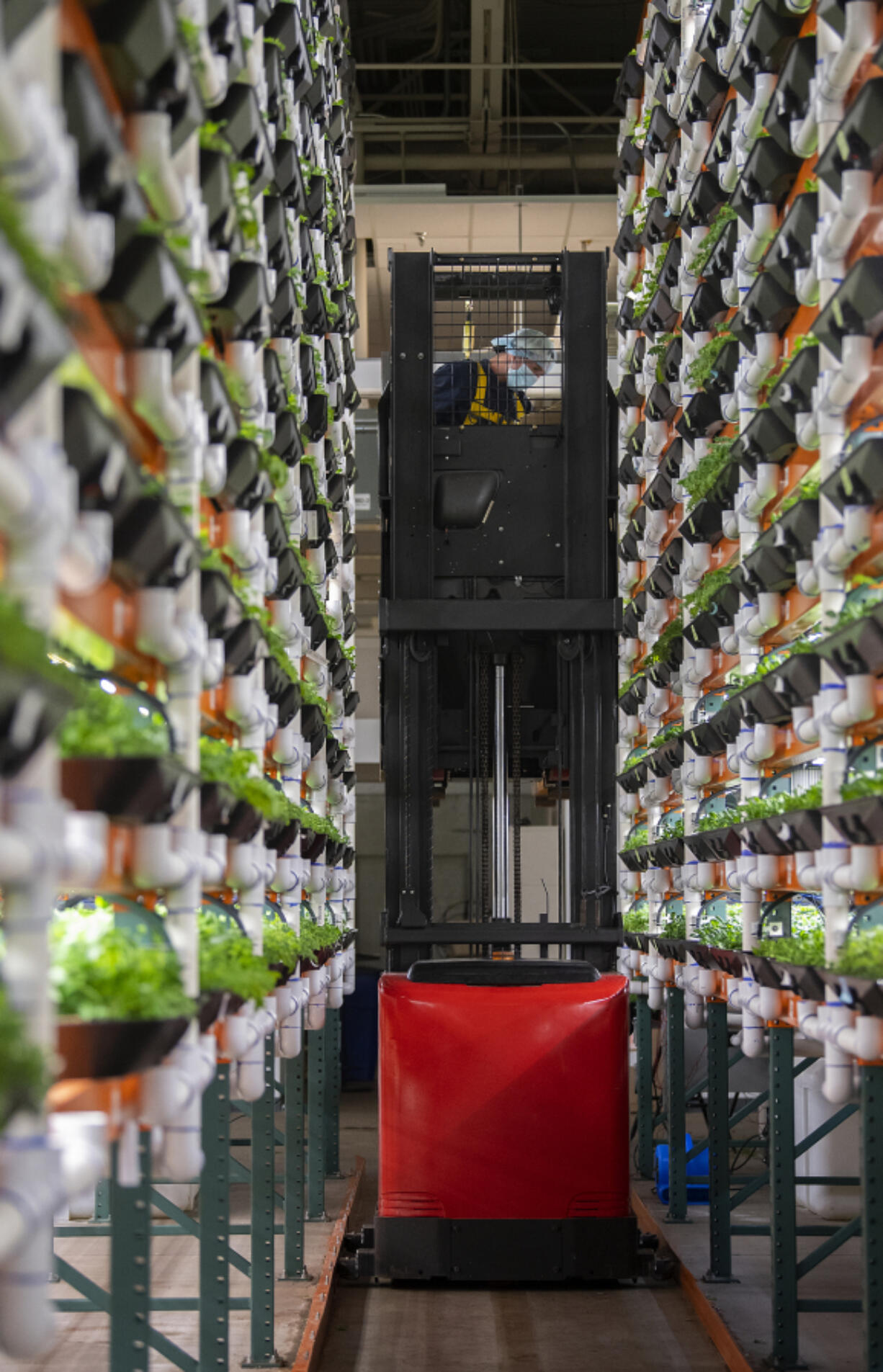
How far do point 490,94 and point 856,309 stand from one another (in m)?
15.6

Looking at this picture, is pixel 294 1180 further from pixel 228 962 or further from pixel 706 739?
pixel 228 962

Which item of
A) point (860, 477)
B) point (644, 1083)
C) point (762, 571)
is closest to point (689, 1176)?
point (644, 1083)

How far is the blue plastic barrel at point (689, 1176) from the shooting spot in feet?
38.2

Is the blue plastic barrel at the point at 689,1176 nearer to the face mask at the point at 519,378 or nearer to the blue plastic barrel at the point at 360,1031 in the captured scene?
the face mask at the point at 519,378

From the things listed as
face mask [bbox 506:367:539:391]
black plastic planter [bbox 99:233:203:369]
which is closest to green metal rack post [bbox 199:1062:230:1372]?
black plastic planter [bbox 99:233:203:369]

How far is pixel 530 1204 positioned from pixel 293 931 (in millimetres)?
2969

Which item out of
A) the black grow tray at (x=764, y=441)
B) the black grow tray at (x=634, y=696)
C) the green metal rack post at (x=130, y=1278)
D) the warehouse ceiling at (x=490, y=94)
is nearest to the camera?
the green metal rack post at (x=130, y=1278)

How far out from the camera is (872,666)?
15.9 feet

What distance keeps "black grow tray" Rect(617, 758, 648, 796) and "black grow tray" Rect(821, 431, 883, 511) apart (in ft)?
15.9

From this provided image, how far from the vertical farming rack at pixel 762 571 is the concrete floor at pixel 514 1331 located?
0.72 m

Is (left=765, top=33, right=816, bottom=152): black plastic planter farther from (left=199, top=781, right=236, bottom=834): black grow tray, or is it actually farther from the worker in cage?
the worker in cage

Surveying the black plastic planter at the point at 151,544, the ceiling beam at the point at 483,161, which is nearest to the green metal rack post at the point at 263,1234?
the black plastic planter at the point at 151,544

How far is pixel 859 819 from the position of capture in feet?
15.8

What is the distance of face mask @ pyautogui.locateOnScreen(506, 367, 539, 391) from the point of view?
37.6 ft
